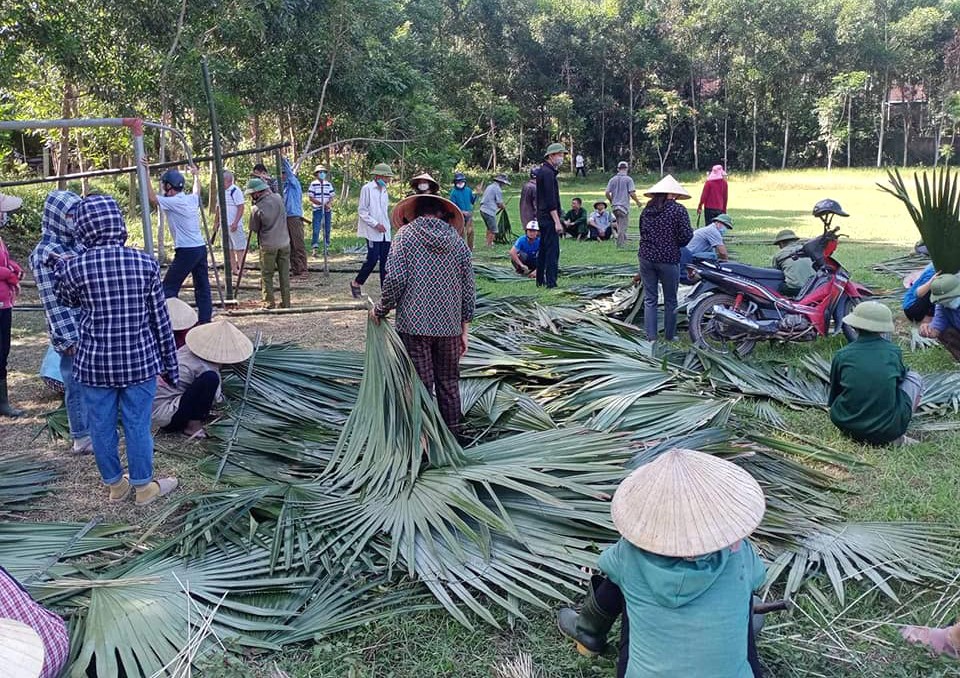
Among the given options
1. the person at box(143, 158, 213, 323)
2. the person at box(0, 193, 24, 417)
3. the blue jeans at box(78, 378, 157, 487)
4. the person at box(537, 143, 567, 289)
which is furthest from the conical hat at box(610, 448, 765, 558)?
the person at box(537, 143, 567, 289)

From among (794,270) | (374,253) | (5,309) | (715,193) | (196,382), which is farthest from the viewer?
(715,193)

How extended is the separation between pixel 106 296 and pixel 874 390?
4090mm

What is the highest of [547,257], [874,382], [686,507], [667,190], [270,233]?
[667,190]

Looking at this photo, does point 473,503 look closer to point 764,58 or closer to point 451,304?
point 451,304

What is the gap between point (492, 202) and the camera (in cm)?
1360

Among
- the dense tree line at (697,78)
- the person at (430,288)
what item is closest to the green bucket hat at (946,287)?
the person at (430,288)

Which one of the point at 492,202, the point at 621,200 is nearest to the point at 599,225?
the point at 621,200

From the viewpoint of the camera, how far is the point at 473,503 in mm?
3346

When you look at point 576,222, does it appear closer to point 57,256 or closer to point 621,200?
point 621,200

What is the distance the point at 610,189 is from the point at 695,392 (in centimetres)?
917

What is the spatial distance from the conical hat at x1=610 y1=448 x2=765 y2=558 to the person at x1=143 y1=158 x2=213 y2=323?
5.98m

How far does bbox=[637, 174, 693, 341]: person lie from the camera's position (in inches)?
261

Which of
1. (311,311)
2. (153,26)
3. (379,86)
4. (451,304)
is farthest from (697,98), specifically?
(451,304)

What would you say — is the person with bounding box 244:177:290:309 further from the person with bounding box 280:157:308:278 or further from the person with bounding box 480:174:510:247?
the person with bounding box 480:174:510:247
